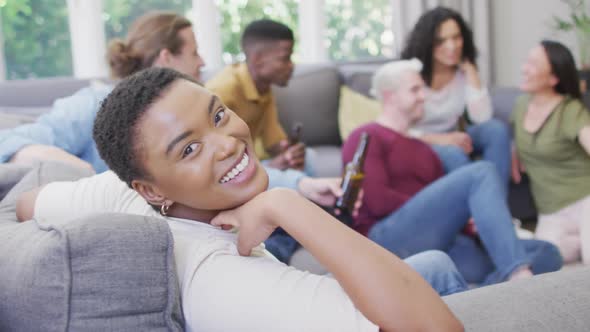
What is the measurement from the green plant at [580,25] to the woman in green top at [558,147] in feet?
3.44

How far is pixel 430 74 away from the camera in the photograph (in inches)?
125

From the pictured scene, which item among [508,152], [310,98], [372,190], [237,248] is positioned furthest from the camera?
[310,98]

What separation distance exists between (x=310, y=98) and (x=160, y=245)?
2.76 metres

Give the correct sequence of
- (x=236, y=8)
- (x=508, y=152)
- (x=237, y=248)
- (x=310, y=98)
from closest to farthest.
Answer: (x=237, y=248)
(x=508, y=152)
(x=310, y=98)
(x=236, y=8)

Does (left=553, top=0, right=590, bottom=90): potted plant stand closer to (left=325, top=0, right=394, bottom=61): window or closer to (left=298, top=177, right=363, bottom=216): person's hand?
(left=325, top=0, right=394, bottom=61): window

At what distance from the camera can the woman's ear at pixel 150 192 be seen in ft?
2.89

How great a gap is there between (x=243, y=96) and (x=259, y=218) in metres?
1.68

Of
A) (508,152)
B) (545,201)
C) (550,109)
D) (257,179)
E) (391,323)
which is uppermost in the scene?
(257,179)

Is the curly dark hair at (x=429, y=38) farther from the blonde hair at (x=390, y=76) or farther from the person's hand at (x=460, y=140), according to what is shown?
the blonde hair at (x=390, y=76)

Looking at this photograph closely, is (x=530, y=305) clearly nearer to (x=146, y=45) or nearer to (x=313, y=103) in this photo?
(x=146, y=45)

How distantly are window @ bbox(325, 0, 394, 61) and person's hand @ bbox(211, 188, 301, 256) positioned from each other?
4019 mm

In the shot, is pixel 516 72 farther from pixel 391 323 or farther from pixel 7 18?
pixel 391 323

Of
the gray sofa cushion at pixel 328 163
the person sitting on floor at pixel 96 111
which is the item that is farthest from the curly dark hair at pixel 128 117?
the gray sofa cushion at pixel 328 163

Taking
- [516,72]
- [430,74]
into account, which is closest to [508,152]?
[430,74]
